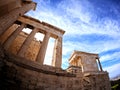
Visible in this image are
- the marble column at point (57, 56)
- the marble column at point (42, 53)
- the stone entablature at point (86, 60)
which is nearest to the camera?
the marble column at point (42, 53)

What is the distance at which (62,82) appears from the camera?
10.5m

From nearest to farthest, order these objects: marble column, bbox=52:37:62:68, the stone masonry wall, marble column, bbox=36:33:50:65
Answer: the stone masonry wall
marble column, bbox=36:33:50:65
marble column, bbox=52:37:62:68

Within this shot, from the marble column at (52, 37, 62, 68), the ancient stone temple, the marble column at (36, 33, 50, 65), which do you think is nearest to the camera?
the ancient stone temple

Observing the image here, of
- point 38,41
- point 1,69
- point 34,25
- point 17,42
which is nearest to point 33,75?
point 1,69

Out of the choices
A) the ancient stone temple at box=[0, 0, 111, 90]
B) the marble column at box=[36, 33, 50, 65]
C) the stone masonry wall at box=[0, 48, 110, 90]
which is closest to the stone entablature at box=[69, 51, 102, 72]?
the ancient stone temple at box=[0, 0, 111, 90]

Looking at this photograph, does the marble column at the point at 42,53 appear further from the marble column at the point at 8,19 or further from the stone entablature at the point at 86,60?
the stone entablature at the point at 86,60

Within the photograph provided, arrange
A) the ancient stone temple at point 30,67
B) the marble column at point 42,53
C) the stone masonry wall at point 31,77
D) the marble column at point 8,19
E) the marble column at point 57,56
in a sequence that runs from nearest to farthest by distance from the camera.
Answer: the stone masonry wall at point 31,77, the ancient stone temple at point 30,67, the marble column at point 8,19, the marble column at point 42,53, the marble column at point 57,56

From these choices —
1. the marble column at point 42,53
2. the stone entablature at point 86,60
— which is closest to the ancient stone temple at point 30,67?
the marble column at point 42,53

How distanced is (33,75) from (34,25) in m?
8.89

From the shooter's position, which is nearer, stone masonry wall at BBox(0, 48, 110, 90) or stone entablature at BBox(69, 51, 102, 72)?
stone masonry wall at BBox(0, 48, 110, 90)

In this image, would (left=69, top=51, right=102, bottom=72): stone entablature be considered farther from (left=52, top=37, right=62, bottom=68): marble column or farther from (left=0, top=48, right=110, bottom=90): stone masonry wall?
(left=0, top=48, right=110, bottom=90): stone masonry wall

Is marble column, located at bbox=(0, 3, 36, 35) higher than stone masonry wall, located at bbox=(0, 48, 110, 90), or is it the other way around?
marble column, located at bbox=(0, 3, 36, 35)

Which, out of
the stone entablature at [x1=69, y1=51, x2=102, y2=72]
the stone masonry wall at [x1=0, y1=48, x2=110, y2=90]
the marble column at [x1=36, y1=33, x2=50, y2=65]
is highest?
the stone entablature at [x1=69, y1=51, x2=102, y2=72]

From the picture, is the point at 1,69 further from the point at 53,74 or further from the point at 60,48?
the point at 60,48
